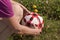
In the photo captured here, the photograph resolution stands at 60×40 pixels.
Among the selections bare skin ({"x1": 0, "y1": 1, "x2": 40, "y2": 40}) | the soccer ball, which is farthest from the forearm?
the soccer ball

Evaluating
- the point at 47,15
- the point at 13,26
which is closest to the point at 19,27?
the point at 13,26

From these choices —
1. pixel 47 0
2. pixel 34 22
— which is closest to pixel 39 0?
pixel 47 0

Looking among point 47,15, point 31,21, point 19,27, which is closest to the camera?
point 19,27

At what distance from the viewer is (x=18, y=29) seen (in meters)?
3.63

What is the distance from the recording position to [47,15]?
18.2 feet

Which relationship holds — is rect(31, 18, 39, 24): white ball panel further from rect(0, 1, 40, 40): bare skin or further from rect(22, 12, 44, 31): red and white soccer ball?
rect(0, 1, 40, 40): bare skin

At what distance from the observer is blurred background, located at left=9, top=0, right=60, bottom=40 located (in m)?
4.87

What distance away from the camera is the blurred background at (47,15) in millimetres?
4869

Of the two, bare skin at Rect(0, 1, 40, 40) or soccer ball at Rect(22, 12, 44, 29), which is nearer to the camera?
bare skin at Rect(0, 1, 40, 40)

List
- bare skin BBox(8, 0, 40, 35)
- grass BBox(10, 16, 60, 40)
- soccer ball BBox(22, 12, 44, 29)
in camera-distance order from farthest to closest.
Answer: grass BBox(10, 16, 60, 40)
soccer ball BBox(22, 12, 44, 29)
bare skin BBox(8, 0, 40, 35)

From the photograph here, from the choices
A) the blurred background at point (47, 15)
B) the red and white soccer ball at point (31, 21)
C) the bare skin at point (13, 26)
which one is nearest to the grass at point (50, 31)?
the blurred background at point (47, 15)

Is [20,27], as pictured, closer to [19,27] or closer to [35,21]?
[19,27]

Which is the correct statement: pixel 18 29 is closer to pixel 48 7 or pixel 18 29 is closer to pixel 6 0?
pixel 6 0

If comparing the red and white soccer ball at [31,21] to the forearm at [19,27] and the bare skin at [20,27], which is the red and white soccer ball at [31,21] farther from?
the forearm at [19,27]
